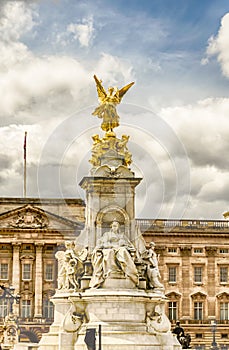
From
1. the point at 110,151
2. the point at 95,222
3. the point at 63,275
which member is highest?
the point at 110,151

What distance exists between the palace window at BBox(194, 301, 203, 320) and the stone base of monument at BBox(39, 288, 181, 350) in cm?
5948

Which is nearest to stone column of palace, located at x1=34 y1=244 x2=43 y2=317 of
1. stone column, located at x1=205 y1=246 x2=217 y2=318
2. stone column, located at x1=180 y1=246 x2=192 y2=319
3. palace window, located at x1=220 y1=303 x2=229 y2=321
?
stone column, located at x1=180 y1=246 x2=192 y2=319

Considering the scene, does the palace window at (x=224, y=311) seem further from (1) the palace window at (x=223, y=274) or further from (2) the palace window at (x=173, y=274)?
(2) the palace window at (x=173, y=274)

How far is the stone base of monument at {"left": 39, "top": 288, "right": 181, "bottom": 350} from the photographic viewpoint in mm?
36688

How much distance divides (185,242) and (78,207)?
41.3 feet

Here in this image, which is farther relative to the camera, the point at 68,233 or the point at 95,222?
the point at 68,233

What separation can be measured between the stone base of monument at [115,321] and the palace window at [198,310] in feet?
195

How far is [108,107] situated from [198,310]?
195 feet

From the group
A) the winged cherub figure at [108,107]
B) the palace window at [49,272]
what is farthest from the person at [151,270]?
the palace window at [49,272]

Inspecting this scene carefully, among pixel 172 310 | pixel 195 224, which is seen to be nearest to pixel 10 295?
pixel 172 310

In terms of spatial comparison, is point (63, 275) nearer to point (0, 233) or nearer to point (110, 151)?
point (110, 151)

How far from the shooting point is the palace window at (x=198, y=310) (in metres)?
96.9

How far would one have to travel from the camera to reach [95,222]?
40031 mm

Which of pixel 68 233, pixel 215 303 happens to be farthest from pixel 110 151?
pixel 215 303
